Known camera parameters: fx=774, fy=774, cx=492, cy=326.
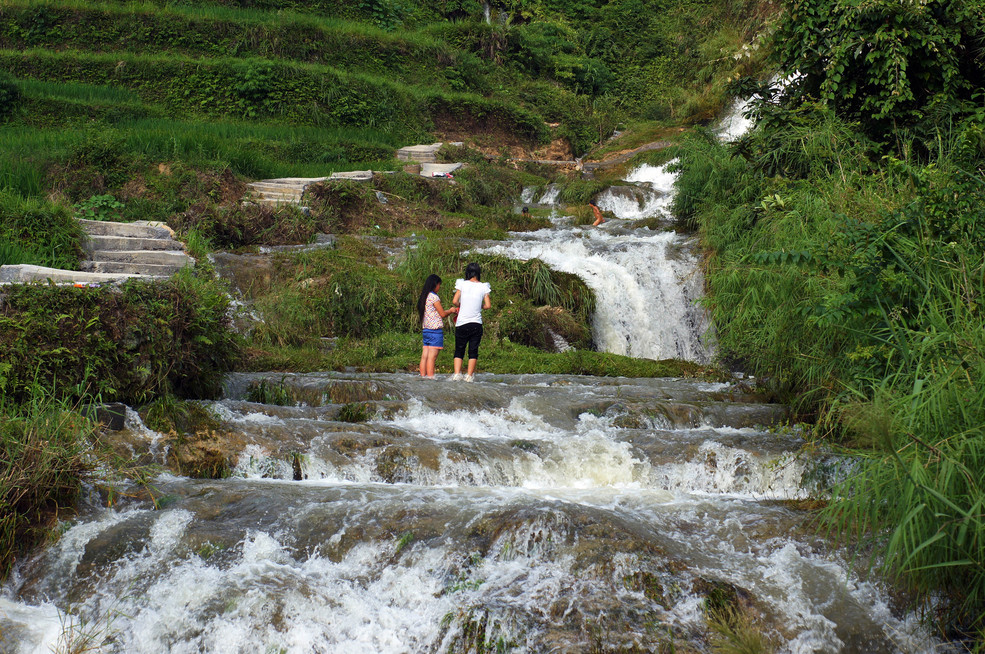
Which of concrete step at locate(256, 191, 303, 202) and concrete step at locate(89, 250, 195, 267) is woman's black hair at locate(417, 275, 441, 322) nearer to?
concrete step at locate(89, 250, 195, 267)

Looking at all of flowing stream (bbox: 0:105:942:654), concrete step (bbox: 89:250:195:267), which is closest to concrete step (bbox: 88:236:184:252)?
concrete step (bbox: 89:250:195:267)

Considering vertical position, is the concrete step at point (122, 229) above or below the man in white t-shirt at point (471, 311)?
above

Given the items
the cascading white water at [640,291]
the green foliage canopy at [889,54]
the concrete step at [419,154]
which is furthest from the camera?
the concrete step at [419,154]

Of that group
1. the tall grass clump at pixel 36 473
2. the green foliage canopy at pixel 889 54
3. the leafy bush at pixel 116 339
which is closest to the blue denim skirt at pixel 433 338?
the leafy bush at pixel 116 339

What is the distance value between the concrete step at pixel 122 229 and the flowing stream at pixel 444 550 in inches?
250

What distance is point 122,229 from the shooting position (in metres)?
12.4

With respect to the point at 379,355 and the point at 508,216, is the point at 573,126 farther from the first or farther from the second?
the point at 379,355

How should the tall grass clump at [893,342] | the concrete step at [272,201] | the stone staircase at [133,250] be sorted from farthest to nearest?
1. the concrete step at [272,201]
2. the stone staircase at [133,250]
3. the tall grass clump at [893,342]

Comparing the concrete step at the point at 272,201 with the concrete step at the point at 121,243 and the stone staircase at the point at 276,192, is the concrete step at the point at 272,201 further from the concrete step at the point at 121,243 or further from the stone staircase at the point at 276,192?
the concrete step at the point at 121,243

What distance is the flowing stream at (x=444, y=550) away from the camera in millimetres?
4219

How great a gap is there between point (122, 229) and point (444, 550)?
9.92 meters

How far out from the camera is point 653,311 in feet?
44.5

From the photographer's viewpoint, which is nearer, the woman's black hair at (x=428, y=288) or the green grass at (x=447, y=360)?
the woman's black hair at (x=428, y=288)

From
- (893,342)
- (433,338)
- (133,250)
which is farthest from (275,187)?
(893,342)
